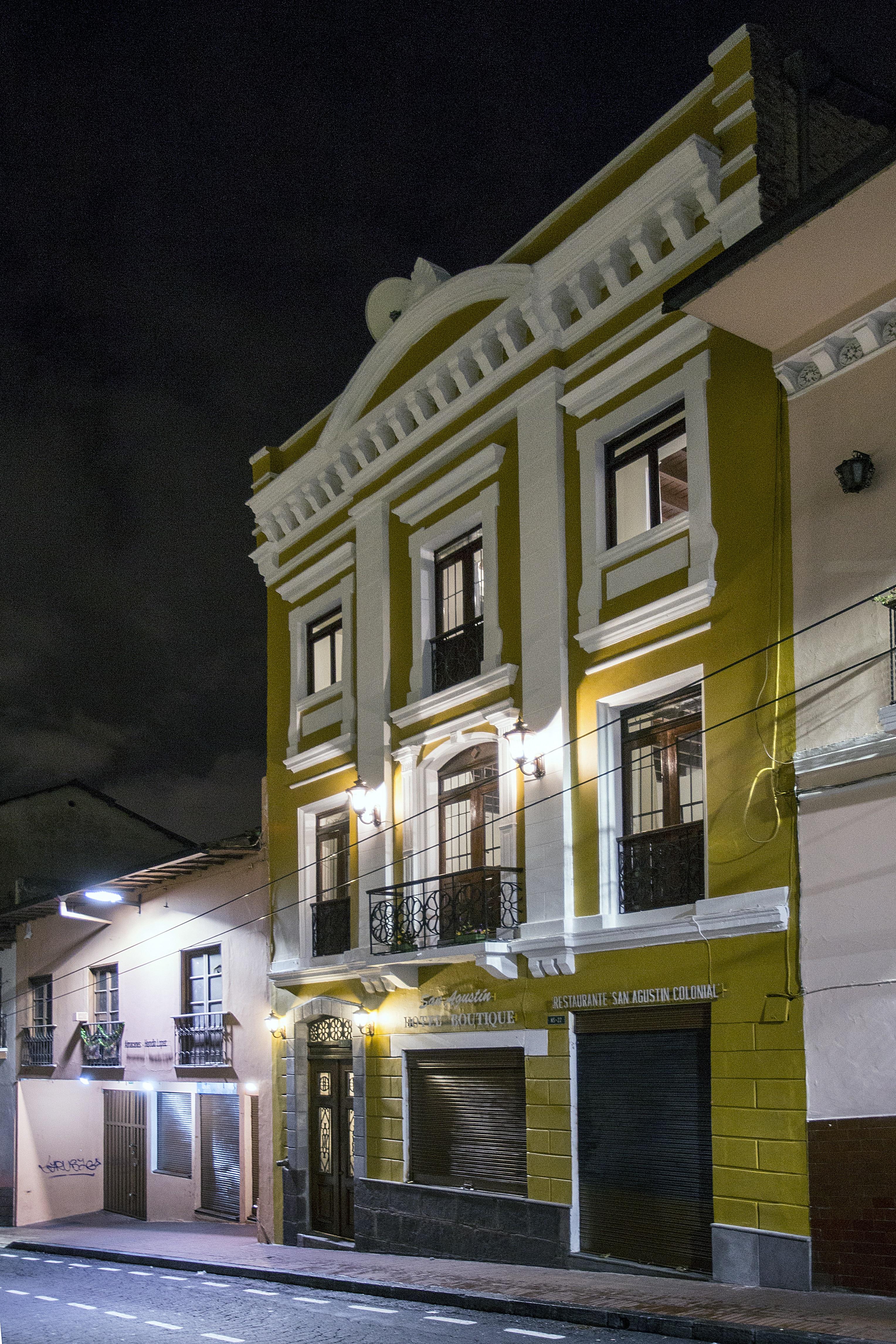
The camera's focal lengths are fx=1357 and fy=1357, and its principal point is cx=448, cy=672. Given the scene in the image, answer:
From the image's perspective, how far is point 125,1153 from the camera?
28078mm

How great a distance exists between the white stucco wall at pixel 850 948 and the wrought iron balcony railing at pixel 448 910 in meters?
4.62

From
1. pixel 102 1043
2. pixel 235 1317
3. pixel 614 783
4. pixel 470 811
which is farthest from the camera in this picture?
pixel 102 1043

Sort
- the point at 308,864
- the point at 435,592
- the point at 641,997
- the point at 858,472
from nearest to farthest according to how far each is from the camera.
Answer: the point at 858,472, the point at 641,997, the point at 435,592, the point at 308,864

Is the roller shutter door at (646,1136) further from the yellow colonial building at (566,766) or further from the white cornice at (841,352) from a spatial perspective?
the white cornice at (841,352)

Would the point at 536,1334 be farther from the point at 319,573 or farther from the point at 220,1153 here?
the point at 220,1153

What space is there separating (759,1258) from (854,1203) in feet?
4.24

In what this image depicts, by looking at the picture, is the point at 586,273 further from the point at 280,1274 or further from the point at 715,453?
the point at 280,1274

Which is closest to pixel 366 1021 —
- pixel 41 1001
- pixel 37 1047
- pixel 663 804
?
pixel 663 804

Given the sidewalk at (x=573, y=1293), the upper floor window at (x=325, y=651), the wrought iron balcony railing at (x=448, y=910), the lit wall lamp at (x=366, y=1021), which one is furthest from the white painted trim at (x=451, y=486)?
the sidewalk at (x=573, y=1293)

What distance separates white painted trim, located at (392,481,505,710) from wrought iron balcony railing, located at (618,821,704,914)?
10.2ft

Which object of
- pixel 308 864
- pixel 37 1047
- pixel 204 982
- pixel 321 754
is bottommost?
pixel 37 1047

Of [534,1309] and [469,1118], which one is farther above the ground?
[469,1118]

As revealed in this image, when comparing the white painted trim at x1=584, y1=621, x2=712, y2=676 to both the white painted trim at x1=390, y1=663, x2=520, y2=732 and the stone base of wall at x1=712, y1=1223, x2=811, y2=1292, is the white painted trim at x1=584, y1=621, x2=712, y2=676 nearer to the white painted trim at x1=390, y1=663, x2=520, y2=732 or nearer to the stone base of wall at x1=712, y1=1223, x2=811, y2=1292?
the white painted trim at x1=390, y1=663, x2=520, y2=732

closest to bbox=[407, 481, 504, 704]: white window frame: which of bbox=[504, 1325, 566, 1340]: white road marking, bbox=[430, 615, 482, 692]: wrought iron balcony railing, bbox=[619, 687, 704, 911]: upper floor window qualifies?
bbox=[430, 615, 482, 692]: wrought iron balcony railing
